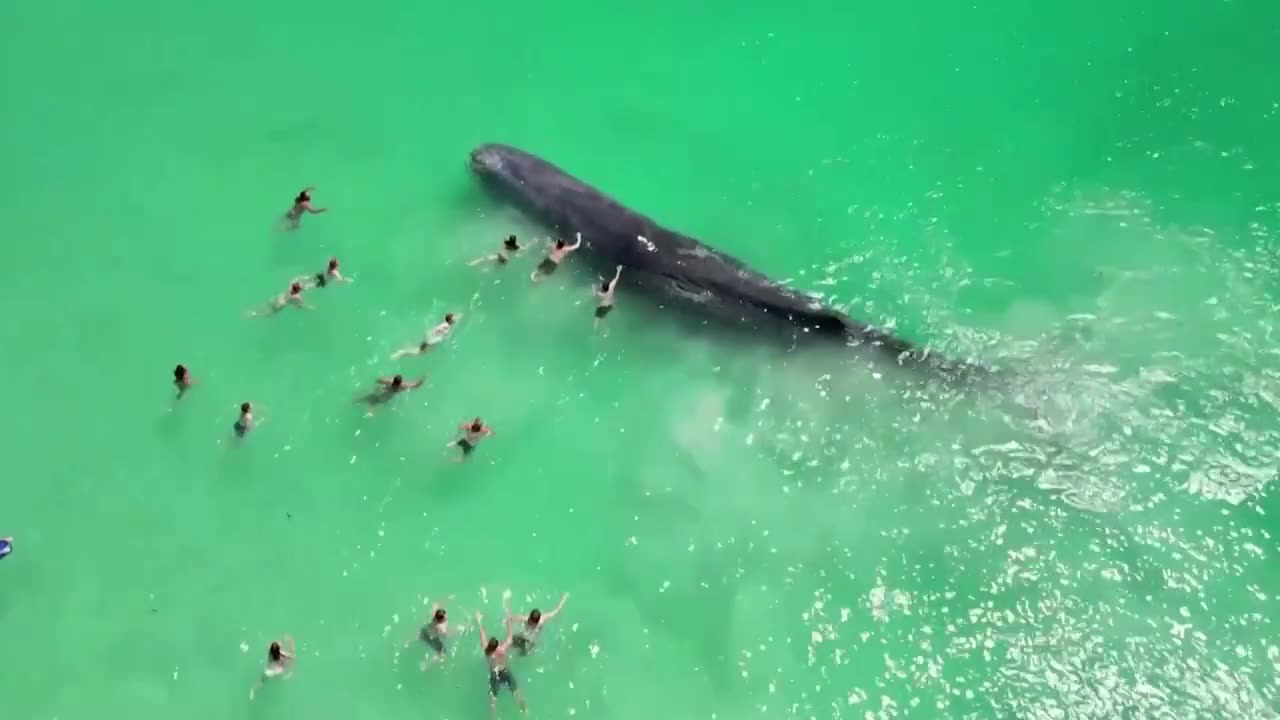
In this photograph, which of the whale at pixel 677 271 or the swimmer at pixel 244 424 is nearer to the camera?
the swimmer at pixel 244 424

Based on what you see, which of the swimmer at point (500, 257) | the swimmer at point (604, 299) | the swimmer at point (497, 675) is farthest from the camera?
the swimmer at point (500, 257)

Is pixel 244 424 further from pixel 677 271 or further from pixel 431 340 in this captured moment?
pixel 677 271

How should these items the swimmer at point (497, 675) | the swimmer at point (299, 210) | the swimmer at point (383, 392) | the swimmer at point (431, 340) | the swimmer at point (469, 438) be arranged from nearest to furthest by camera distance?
the swimmer at point (497, 675) → the swimmer at point (469, 438) → the swimmer at point (383, 392) → the swimmer at point (431, 340) → the swimmer at point (299, 210)

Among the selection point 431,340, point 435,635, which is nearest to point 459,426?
point 431,340

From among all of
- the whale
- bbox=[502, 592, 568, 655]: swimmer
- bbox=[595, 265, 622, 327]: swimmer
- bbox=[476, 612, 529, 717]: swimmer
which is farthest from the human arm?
the whale

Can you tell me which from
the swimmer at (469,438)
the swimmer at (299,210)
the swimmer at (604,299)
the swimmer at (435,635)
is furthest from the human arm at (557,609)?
the swimmer at (299,210)

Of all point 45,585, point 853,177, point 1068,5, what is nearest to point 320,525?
point 45,585

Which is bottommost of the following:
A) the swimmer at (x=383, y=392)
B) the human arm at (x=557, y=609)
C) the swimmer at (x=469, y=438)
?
the human arm at (x=557, y=609)

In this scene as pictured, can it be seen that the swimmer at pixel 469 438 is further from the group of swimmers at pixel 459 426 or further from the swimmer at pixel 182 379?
the swimmer at pixel 182 379
